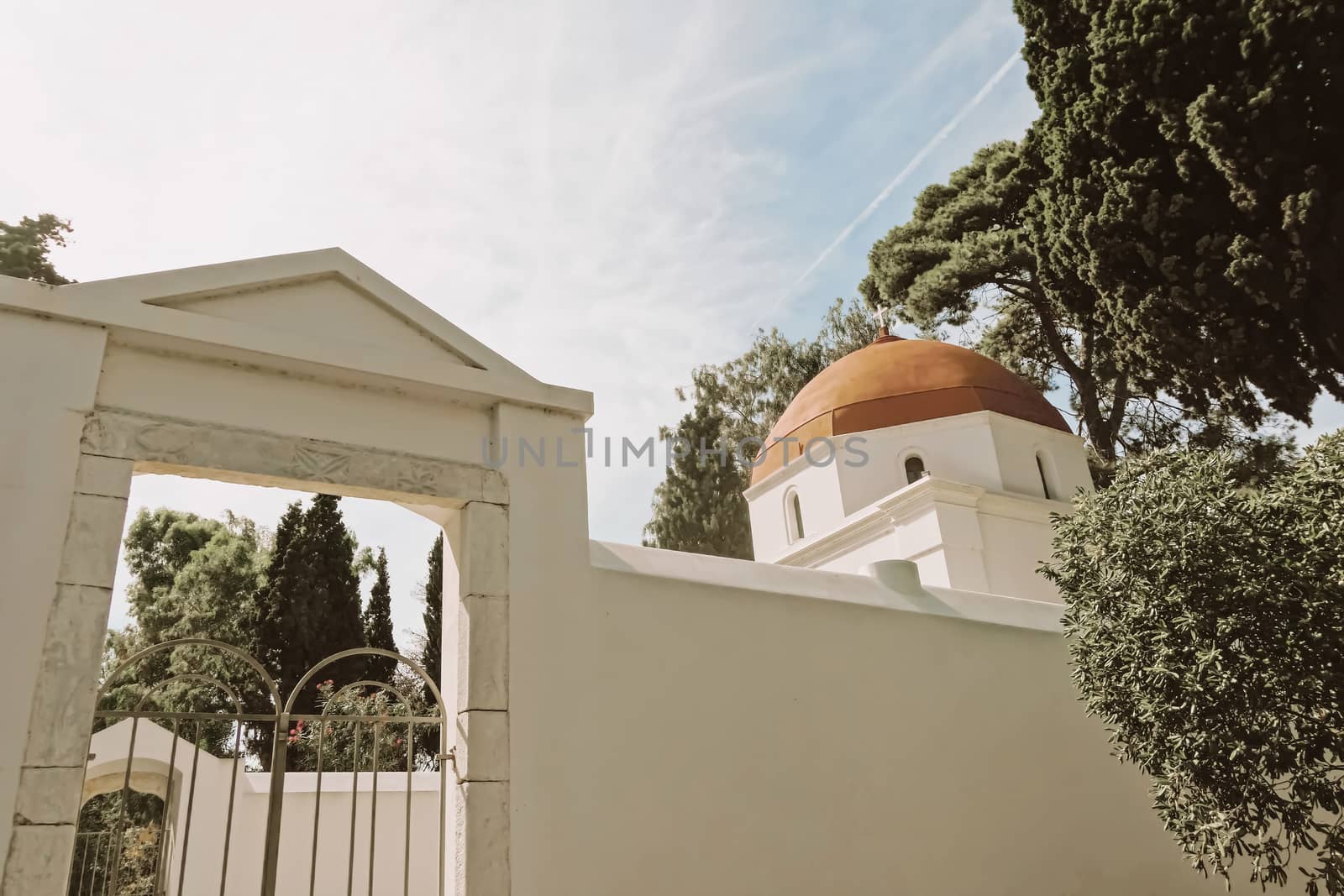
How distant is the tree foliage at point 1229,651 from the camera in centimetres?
508

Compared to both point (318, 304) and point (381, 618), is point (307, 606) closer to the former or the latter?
point (381, 618)

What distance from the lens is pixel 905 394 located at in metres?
12.6

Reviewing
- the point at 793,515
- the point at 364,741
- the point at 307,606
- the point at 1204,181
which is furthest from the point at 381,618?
the point at 1204,181

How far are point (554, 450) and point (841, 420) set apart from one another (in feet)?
27.2

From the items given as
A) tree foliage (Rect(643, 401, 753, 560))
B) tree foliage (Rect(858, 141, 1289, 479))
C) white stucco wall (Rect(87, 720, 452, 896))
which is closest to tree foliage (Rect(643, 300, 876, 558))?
tree foliage (Rect(643, 401, 753, 560))

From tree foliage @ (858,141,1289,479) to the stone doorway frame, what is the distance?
1249 cm

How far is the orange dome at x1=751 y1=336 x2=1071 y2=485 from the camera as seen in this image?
40.8ft

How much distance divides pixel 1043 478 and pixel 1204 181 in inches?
189

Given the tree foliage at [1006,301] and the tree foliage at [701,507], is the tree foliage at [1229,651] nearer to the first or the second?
the tree foliage at [1006,301]

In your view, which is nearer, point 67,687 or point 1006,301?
point 67,687

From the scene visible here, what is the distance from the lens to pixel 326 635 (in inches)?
629

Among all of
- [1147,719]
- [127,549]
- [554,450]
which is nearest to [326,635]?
[127,549]

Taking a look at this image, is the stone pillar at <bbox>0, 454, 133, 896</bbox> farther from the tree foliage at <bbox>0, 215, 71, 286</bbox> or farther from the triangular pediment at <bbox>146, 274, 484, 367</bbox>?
the tree foliage at <bbox>0, 215, 71, 286</bbox>

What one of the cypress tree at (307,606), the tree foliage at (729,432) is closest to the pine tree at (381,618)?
the cypress tree at (307,606)
